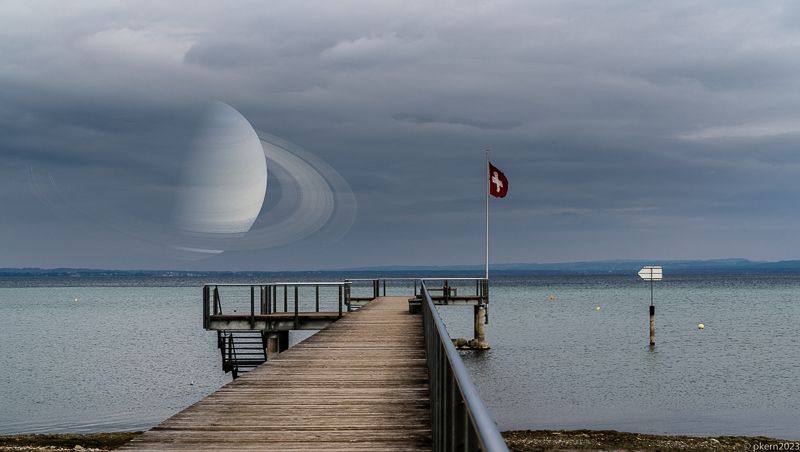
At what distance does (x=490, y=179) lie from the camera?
1612 inches

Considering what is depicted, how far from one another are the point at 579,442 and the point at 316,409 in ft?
44.3

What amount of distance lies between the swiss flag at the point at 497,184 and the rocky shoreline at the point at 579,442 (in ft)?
60.1

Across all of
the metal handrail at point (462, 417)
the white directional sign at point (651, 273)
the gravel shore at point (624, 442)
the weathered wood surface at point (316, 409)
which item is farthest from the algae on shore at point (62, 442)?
the white directional sign at point (651, 273)

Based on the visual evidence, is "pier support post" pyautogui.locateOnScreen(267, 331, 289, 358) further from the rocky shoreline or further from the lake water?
the rocky shoreline

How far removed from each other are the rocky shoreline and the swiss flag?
18.3m

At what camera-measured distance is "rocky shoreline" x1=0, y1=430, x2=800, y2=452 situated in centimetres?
2072

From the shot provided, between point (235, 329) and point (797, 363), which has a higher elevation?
point (235, 329)

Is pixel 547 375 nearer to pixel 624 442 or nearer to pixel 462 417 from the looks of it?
pixel 624 442

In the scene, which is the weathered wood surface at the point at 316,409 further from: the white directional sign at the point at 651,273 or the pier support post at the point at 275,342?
the white directional sign at the point at 651,273

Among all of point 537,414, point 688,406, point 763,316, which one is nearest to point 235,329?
point 537,414

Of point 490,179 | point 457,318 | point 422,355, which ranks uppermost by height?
point 490,179

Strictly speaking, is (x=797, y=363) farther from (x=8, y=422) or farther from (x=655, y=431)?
(x=8, y=422)

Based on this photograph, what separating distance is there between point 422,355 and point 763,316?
75922 millimetres

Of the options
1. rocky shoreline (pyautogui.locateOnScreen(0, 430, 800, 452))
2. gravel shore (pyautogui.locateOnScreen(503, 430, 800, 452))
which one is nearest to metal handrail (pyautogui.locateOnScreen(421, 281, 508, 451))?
gravel shore (pyautogui.locateOnScreen(503, 430, 800, 452))
